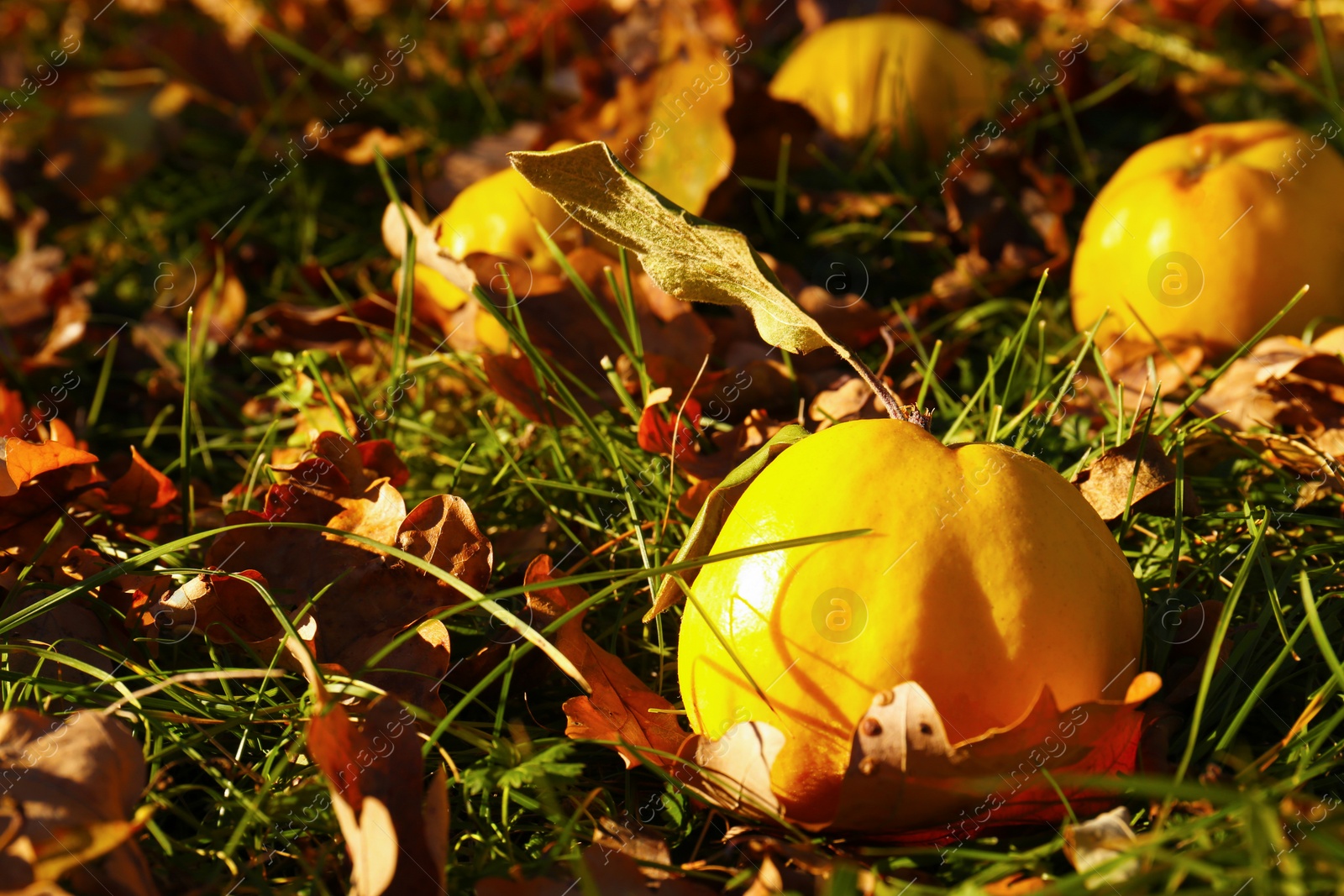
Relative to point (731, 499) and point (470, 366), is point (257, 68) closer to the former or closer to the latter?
point (470, 366)

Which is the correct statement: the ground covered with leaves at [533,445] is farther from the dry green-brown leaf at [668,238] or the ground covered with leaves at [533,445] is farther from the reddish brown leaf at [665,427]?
the dry green-brown leaf at [668,238]

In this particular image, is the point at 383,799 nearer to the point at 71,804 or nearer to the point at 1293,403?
the point at 71,804

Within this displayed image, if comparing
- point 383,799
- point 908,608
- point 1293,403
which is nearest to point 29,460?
point 383,799

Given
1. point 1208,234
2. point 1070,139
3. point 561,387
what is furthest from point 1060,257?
point 561,387

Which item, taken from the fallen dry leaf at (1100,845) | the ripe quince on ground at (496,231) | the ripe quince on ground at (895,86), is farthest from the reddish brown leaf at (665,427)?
the ripe quince on ground at (895,86)

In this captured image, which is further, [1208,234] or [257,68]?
[257,68]

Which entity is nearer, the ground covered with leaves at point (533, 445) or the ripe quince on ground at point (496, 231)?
the ground covered with leaves at point (533, 445)

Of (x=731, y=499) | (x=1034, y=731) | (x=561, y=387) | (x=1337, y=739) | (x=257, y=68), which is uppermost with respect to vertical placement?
(x=257, y=68)
